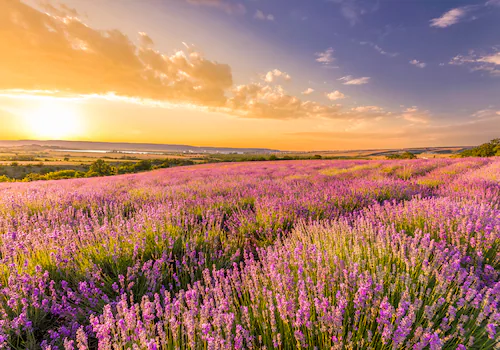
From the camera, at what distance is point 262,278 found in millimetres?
2047

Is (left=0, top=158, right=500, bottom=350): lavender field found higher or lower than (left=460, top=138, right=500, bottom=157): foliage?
lower

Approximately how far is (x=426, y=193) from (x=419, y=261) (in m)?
4.81

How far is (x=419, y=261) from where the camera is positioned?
212 cm

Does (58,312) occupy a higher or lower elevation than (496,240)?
lower

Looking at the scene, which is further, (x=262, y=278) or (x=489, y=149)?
(x=489, y=149)

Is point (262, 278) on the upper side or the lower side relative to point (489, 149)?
lower

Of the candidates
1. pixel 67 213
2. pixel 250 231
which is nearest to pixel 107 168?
pixel 67 213

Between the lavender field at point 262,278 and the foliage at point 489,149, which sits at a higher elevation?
the foliage at point 489,149

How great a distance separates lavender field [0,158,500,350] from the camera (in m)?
1.47

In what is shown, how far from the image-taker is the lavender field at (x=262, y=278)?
1469mm

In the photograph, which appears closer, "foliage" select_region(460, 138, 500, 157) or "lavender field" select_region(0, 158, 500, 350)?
"lavender field" select_region(0, 158, 500, 350)

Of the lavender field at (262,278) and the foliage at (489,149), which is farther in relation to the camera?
the foliage at (489,149)

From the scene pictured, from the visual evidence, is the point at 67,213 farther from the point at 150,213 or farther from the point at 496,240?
the point at 496,240

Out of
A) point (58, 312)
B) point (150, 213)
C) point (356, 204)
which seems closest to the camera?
point (58, 312)
